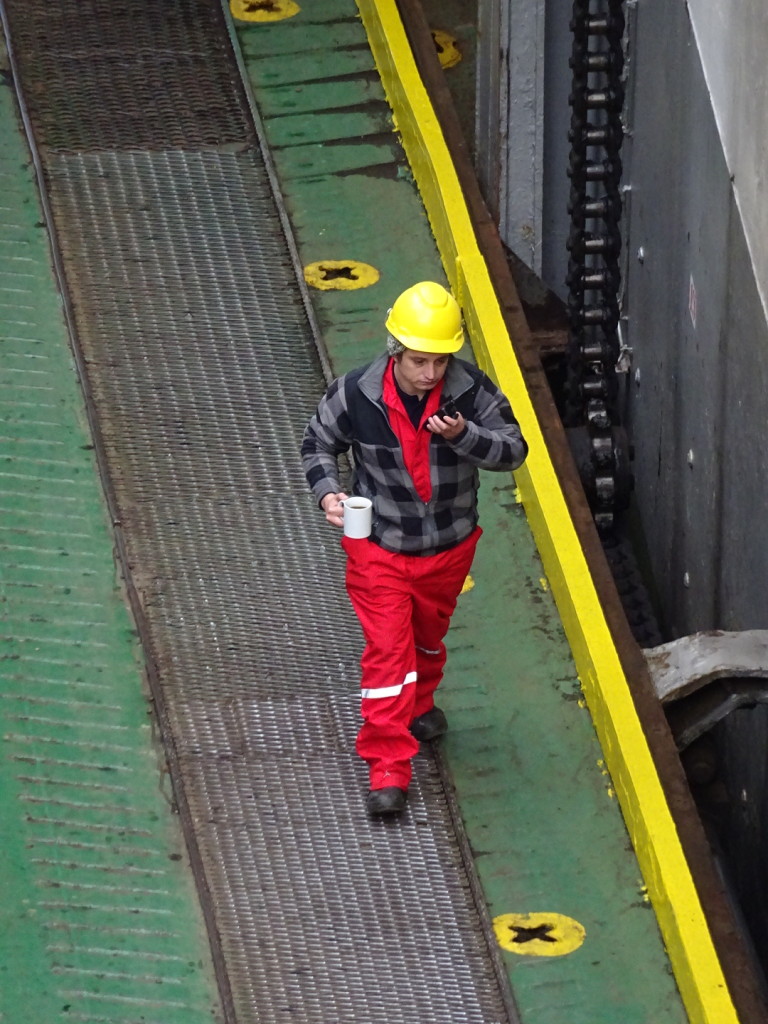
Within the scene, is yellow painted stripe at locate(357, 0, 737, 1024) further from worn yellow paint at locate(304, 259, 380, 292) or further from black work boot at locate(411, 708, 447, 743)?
black work boot at locate(411, 708, 447, 743)

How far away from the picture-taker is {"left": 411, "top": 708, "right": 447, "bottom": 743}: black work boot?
597 centimetres

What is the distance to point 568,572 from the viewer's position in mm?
6336

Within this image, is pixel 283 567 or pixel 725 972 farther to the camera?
pixel 283 567

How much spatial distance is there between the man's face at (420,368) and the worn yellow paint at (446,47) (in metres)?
5.23

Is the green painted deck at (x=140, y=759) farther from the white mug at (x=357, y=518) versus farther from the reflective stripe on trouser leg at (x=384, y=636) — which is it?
the white mug at (x=357, y=518)

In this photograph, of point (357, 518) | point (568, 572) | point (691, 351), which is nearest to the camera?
point (357, 518)

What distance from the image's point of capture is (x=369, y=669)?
5.52 m

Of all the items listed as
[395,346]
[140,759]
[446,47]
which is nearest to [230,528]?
[140,759]

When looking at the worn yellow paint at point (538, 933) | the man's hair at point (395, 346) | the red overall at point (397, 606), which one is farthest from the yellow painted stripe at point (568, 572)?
the man's hair at point (395, 346)

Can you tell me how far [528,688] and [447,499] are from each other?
105 cm

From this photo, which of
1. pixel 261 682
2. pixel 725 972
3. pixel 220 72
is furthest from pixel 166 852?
pixel 220 72

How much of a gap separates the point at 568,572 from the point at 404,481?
112 cm

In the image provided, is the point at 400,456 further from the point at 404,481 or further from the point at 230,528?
the point at 230,528

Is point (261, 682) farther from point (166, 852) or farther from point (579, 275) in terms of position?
point (579, 275)
